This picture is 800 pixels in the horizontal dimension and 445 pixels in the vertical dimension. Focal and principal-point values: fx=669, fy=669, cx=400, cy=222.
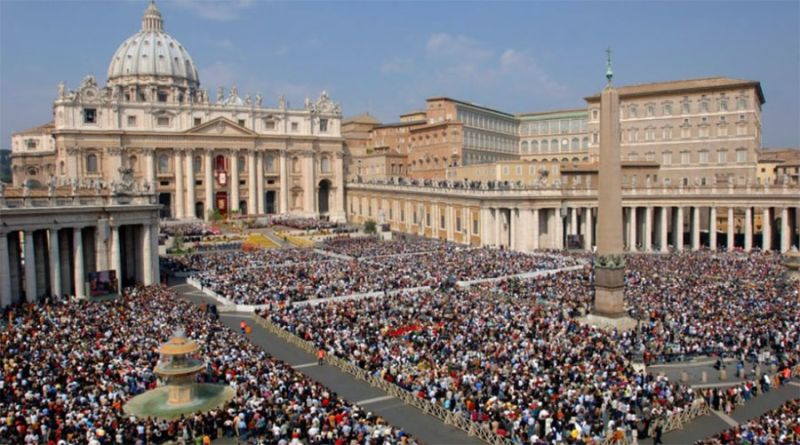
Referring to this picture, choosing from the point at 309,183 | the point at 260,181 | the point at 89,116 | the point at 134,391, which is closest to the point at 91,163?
the point at 89,116

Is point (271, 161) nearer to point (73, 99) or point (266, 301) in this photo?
point (73, 99)

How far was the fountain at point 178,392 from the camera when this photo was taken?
19125 mm

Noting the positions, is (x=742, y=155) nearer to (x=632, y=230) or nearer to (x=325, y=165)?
(x=632, y=230)

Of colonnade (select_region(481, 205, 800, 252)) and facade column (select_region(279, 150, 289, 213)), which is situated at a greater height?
facade column (select_region(279, 150, 289, 213))

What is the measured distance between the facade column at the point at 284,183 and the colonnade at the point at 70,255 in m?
54.7

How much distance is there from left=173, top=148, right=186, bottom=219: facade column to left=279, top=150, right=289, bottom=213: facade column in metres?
13.8

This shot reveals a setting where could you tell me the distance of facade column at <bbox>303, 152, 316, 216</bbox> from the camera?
97750 mm

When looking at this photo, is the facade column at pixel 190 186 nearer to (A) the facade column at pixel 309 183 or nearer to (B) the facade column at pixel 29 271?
(A) the facade column at pixel 309 183

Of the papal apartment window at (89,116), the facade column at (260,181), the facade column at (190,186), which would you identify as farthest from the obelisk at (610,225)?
the papal apartment window at (89,116)

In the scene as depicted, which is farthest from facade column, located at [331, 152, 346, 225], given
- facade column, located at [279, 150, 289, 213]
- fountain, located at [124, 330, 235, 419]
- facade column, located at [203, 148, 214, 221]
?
fountain, located at [124, 330, 235, 419]

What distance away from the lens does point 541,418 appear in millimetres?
17391

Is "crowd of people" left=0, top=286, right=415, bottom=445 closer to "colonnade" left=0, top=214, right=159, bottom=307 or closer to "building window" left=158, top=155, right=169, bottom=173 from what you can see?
"colonnade" left=0, top=214, right=159, bottom=307

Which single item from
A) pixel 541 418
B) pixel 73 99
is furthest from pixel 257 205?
pixel 541 418

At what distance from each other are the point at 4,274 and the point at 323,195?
70386 mm
